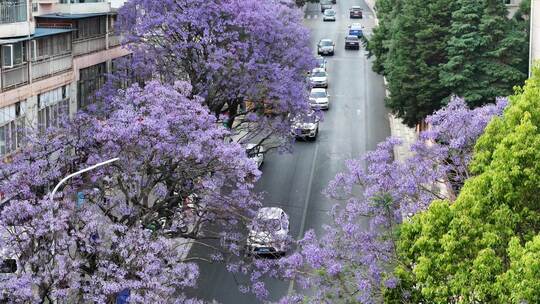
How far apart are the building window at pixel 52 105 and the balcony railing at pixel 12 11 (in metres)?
3.95

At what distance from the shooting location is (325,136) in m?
52.3

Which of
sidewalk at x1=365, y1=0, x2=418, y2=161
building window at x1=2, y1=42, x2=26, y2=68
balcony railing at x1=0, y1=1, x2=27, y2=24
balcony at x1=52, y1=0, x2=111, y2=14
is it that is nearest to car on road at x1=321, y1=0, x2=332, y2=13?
sidewalk at x1=365, y1=0, x2=418, y2=161

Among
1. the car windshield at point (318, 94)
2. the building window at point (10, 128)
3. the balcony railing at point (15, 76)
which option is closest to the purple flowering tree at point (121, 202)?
the building window at point (10, 128)

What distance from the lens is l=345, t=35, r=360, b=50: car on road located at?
77375 mm

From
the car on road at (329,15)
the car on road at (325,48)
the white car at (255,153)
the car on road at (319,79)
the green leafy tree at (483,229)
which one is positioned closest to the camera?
the green leafy tree at (483,229)

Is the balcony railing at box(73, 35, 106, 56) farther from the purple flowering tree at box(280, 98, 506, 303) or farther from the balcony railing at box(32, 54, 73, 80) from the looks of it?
the purple flowering tree at box(280, 98, 506, 303)

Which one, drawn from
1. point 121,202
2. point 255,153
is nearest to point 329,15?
point 255,153

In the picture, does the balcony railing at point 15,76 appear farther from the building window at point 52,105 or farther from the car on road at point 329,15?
the car on road at point 329,15

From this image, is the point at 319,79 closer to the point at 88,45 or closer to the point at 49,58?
the point at 88,45

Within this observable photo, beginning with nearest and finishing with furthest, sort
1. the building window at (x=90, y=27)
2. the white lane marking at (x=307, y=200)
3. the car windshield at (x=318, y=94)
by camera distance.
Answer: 1. the white lane marking at (x=307, y=200)
2. the building window at (x=90, y=27)
3. the car windshield at (x=318, y=94)

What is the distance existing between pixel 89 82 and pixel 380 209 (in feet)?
76.2

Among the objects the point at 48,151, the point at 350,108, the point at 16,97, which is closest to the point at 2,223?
the point at 48,151

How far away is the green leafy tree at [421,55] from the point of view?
4175 centimetres

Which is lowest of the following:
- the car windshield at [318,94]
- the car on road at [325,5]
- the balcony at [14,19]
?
the car on road at [325,5]
